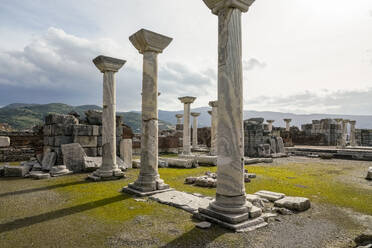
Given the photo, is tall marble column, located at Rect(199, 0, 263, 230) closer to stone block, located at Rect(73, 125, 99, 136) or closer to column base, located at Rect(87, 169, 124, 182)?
column base, located at Rect(87, 169, 124, 182)

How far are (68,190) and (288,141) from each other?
80.9 feet

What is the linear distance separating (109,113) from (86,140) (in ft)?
10.8

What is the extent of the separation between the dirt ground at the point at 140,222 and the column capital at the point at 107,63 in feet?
15.3

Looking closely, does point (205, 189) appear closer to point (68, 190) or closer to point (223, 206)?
point (223, 206)

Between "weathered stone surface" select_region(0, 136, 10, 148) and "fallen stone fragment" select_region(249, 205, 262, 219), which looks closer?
"fallen stone fragment" select_region(249, 205, 262, 219)

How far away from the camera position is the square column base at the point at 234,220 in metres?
4.41

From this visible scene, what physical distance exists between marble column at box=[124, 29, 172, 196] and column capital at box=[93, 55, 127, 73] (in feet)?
7.13

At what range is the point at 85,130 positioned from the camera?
1193 cm

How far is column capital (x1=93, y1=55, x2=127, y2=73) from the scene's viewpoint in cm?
919

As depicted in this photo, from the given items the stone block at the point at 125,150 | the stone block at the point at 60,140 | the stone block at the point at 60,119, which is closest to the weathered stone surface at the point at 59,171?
the stone block at the point at 60,140

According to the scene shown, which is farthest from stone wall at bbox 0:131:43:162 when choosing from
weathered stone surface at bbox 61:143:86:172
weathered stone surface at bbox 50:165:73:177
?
weathered stone surface at bbox 50:165:73:177

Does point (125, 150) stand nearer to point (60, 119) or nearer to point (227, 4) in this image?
point (60, 119)

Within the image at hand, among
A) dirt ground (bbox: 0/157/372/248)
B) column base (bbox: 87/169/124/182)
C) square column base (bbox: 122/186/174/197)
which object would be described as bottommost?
dirt ground (bbox: 0/157/372/248)

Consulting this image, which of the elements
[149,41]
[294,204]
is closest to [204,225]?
[294,204]
